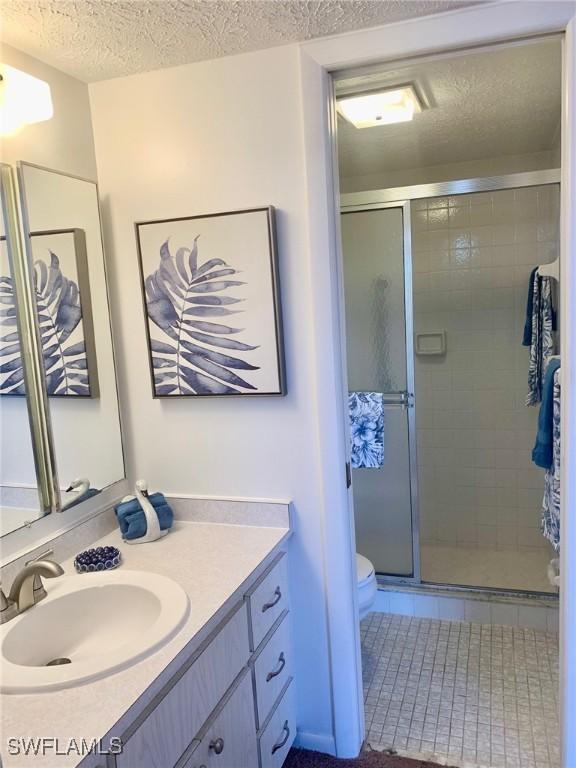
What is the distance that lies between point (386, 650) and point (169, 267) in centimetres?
186

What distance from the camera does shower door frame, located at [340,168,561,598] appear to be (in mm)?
2562

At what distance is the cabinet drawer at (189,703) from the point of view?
1116mm

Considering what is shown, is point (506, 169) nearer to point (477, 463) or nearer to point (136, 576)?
point (477, 463)

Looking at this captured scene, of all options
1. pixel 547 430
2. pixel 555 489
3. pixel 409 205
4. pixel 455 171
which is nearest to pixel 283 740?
pixel 555 489

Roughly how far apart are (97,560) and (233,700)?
20.9 inches

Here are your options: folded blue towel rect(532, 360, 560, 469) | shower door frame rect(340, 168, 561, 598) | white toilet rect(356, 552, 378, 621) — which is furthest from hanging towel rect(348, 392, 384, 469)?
folded blue towel rect(532, 360, 560, 469)

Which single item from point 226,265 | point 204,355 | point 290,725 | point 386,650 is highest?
point 226,265

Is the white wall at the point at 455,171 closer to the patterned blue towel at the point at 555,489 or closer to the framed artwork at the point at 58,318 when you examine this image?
the patterned blue towel at the point at 555,489

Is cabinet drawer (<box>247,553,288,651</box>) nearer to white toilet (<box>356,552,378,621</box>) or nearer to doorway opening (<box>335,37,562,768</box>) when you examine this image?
white toilet (<box>356,552,378,621</box>)

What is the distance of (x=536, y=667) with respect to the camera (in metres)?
2.31

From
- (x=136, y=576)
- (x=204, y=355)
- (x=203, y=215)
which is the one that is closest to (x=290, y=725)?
(x=136, y=576)

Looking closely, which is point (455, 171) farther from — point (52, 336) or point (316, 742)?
point (316, 742)

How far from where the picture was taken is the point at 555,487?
1971 millimetres

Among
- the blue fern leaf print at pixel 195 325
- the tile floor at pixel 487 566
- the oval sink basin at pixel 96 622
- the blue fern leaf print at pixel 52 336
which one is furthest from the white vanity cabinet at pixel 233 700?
the tile floor at pixel 487 566
